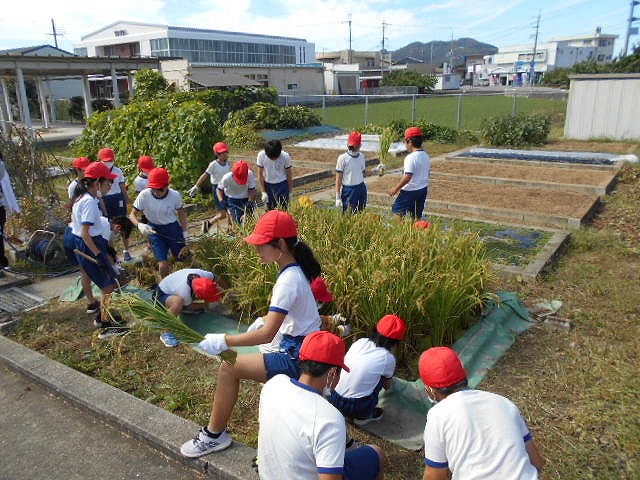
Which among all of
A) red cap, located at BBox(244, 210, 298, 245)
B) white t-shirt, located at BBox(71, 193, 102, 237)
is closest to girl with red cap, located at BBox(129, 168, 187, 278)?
white t-shirt, located at BBox(71, 193, 102, 237)

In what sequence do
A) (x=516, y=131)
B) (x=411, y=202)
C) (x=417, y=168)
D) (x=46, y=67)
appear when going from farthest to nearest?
(x=46, y=67) → (x=516, y=131) → (x=411, y=202) → (x=417, y=168)

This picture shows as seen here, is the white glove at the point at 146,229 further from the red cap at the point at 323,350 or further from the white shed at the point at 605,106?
the white shed at the point at 605,106

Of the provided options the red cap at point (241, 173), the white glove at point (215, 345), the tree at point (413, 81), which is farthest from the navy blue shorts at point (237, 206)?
the tree at point (413, 81)

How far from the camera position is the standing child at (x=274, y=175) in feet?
22.8

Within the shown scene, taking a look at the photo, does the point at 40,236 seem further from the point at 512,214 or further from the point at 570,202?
the point at 570,202

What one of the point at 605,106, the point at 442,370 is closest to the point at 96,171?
the point at 442,370

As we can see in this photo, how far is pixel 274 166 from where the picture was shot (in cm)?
704

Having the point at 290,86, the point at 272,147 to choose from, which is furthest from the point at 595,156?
the point at 290,86

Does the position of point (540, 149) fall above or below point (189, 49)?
below

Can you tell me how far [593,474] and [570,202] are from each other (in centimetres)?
678

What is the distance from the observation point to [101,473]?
3.05 m

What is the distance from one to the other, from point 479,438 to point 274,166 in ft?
18.0

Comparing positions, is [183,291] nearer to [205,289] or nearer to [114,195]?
[205,289]

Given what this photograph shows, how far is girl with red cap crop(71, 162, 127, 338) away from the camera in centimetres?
441
